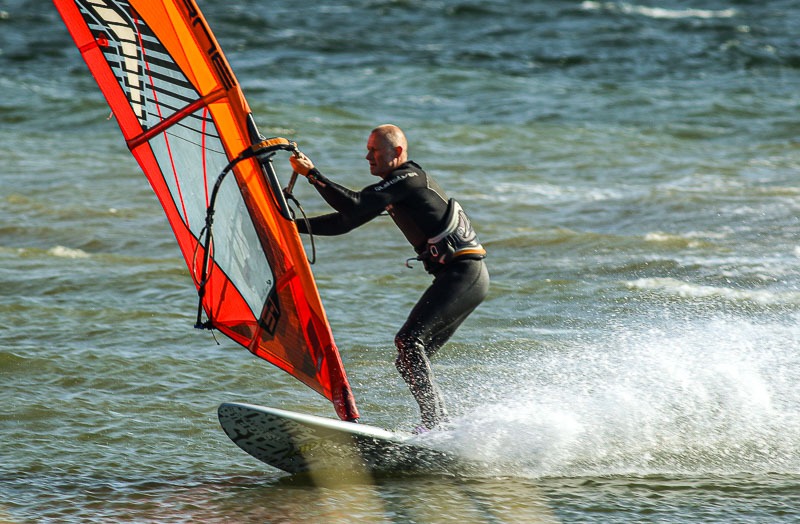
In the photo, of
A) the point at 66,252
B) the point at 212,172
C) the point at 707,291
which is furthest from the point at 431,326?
the point at 66,252

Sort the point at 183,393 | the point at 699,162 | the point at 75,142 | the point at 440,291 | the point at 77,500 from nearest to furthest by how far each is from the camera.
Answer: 1. the point at 77,500
2. the point at 440,291
3. the point at 183,393
4. the point at 699,162
5. the point at 75,142

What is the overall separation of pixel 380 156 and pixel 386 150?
0.13 ft

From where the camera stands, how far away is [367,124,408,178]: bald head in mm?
4965

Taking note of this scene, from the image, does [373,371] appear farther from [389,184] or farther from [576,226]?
[576,226]

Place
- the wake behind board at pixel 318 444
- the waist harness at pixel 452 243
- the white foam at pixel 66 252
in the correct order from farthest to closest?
the white foam at pixel 66 252 < the waist harness at pixel 452 243 < the wake behind board at pixel 318 444

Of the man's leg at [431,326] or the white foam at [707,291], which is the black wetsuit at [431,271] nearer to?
the man's leg at [431,326]

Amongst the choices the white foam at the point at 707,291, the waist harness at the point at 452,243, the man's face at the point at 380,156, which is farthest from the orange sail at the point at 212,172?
the white foam at the point at 707,291

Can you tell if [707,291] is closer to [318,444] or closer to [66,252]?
[318,444]

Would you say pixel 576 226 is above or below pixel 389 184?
below

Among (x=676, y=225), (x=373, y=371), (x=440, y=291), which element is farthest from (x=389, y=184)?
(x=676, y=225)

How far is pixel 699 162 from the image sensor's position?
46.0 ft

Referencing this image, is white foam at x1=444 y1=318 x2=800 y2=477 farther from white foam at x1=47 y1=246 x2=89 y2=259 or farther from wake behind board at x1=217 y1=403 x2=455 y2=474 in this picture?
white foam at x1=47 y1=246 x2=89 y2=259

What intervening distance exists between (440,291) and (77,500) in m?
1.82

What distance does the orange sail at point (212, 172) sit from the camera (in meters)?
4.86
